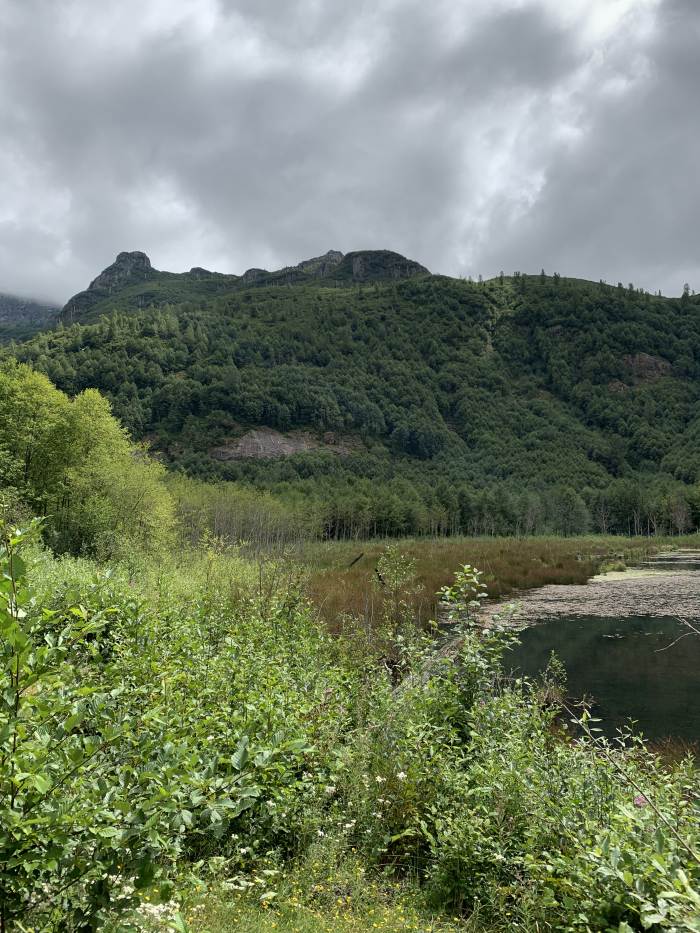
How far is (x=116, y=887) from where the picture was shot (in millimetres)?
2566

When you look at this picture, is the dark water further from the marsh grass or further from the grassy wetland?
the grassy wetland

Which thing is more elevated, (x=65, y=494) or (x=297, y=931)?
(x=65, y=494)

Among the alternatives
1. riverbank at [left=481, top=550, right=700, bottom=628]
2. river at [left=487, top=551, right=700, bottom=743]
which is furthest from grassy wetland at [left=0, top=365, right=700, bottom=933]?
riverbank at [left=481, top=550, right=700, bottom=628]

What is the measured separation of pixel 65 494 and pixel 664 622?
95.4 feet

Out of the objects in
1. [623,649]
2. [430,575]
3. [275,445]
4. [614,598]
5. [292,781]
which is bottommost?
[614,598]

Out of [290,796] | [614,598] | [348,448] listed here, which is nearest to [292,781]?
[290,796]

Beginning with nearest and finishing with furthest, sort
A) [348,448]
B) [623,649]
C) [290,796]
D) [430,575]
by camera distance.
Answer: [290,796] < [623,649] < [430,575] < [348,448]

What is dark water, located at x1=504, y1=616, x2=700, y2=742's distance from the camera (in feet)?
42.3

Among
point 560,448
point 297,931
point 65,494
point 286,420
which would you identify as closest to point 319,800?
point 297,931

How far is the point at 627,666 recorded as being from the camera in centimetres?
1752

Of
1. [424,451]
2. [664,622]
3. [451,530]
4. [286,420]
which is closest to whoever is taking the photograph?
[664,622]

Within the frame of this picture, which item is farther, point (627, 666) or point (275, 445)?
point (275, 445)

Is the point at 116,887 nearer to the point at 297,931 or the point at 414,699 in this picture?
the point at 297,931

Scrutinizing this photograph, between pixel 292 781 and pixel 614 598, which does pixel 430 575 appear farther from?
pixel 292 781
